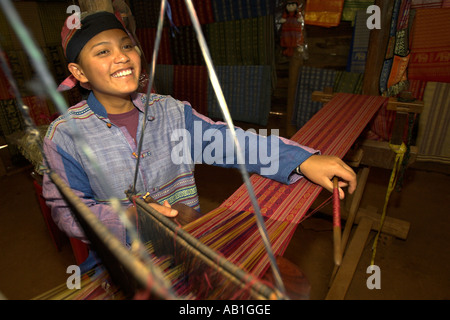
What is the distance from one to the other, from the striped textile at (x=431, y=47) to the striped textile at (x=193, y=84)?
3171mm

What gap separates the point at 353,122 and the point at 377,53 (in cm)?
141

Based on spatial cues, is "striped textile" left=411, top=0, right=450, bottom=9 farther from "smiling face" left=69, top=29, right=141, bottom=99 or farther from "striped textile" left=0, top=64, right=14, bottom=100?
"striped textile" left=0, top=64, right=14, bottom=100

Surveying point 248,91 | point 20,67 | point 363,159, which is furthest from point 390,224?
point 20,67

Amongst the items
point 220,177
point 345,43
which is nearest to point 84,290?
point 220,177

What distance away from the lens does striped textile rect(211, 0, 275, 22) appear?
3990 millimetres

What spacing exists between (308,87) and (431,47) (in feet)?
4.98

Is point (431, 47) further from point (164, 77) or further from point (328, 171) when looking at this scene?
point (164, 77)

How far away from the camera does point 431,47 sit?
3.33 meters

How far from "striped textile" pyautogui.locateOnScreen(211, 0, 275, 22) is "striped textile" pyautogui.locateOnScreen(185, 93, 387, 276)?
9.72ft

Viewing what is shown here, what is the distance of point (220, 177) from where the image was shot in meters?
4.18

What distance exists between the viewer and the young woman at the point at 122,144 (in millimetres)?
1132

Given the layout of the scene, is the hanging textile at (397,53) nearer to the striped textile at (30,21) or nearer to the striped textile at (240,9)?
the striped textile at (240,9)

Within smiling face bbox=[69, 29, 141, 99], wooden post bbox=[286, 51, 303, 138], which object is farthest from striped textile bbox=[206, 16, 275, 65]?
smiling face bbox=[69, 29, 141, 99]
